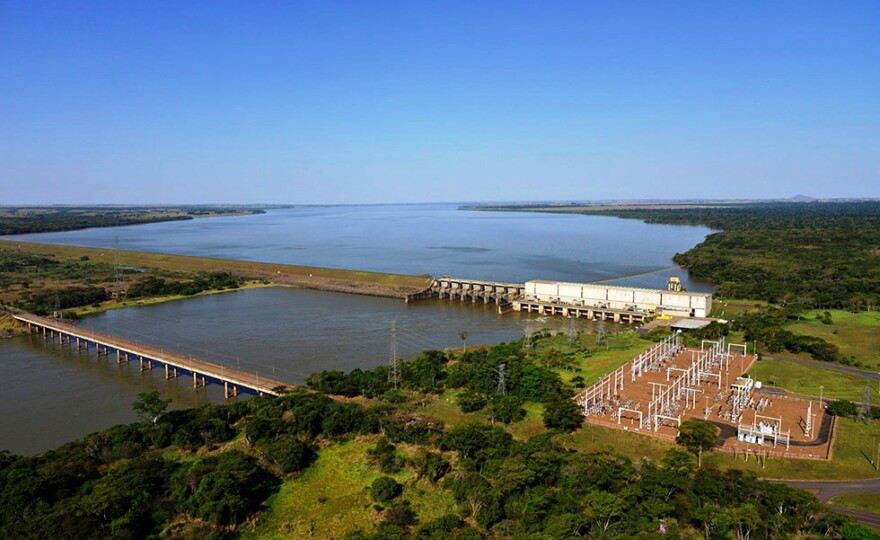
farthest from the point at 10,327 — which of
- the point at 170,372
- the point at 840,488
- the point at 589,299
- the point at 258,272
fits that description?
the point at 840,488

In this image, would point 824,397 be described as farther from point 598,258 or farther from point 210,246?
point 210,246

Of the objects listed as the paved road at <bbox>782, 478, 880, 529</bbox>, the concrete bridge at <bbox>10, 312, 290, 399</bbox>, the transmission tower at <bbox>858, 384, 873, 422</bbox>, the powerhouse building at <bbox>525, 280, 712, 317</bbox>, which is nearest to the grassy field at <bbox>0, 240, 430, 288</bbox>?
the powerhouse building at <bbox>525, 280, 712, 317</bbox>

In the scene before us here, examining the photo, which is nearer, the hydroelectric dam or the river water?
the river water

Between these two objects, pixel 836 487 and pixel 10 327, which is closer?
pixel 836 487

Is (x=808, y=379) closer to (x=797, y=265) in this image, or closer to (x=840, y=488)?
(x=840, y=488)

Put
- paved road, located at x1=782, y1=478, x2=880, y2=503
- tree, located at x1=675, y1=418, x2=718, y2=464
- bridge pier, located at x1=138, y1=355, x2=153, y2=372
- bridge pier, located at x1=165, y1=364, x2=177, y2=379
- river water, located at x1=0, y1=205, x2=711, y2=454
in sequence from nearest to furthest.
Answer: paved road, located at x1=782, y1=478, x2=880, y2=503 → tree, located at x1=675, y1=418, x2=718, y2=464 → river water, located at x1=0, y1=205, x2=711, y2=454 → bridge pier, located at x1=165, y1=364, x2=177, y2=379 → bridge pier, located at x1=138, y1=355, x2=153, y2=372

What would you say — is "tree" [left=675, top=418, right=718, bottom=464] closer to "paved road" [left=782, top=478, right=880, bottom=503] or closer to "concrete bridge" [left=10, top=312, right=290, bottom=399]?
"paved road" [left=782, top=478, right=880, bottom=503]

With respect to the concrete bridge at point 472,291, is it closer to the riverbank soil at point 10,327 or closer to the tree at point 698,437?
the riverbank soil at point 10,327
